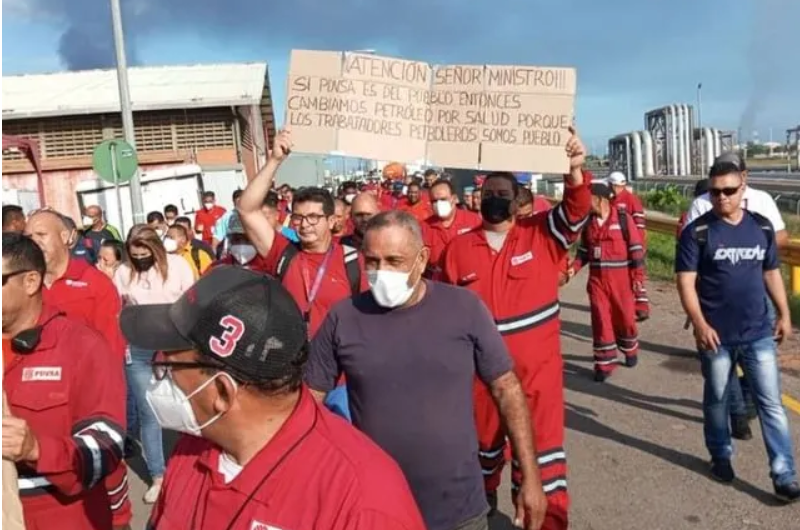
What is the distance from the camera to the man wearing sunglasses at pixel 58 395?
2941 mm

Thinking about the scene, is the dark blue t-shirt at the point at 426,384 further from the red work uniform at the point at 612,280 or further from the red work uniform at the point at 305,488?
the red work uniform at the point at 612,280

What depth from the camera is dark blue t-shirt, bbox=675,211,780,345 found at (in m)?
5.68

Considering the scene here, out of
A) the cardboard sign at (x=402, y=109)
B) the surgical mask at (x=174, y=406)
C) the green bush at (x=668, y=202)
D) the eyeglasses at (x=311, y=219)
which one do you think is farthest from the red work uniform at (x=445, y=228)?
the green bush at (x=668, y=202)

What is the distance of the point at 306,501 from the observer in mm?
1865

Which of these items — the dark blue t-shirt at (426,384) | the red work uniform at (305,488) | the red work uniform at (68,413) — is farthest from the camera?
the dark blue t-shirt at (426,384)

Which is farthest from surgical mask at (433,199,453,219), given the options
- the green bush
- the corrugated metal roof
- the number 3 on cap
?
the corrugated metal roof

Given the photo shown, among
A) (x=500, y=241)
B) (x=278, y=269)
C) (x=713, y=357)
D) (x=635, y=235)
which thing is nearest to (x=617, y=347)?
(x=635, y=235)

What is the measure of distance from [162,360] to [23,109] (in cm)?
2906

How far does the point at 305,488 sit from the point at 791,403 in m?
6.71

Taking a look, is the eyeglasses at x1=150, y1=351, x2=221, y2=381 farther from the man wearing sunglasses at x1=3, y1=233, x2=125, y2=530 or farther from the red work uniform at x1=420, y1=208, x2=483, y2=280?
the red work uniform at x1=420, y1=208, x2=483, y2=280

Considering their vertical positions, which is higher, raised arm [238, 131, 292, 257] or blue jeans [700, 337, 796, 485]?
raised arm [238, 131, 292, 257]

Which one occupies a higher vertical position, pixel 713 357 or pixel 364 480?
pixel 364 480

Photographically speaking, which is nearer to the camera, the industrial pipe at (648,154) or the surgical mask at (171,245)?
the surgical mask at (171,245)

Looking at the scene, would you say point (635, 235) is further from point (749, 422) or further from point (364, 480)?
point (364, 480)
